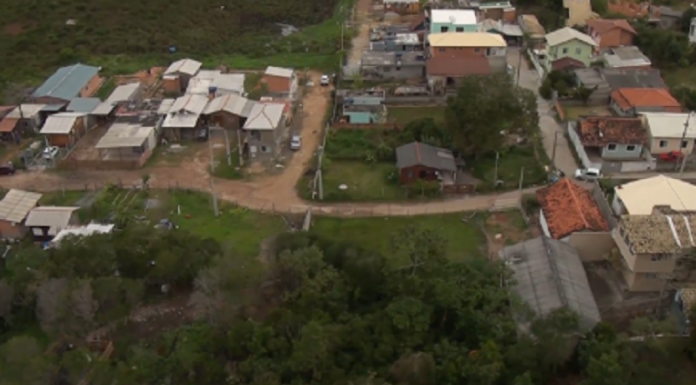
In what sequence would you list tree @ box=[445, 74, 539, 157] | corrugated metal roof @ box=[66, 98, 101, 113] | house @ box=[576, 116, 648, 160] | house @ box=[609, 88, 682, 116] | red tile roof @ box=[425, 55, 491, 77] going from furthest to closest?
red tile roof @ box=[425, 55, 491, 77] < corrugated metal roof @ box=[66, 98, 101, 113] < house @ box=[609, 88, 682, 116] < house @ box=[576, 116, 648, 160] < tree @ box=[445, 74, 539, 157]

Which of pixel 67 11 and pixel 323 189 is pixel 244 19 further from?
pixel 323 189

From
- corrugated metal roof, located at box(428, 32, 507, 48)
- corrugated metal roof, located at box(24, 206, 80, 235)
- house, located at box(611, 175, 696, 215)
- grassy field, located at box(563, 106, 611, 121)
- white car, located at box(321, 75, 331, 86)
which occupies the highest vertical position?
house, located at box(611, 175, 696, 215)

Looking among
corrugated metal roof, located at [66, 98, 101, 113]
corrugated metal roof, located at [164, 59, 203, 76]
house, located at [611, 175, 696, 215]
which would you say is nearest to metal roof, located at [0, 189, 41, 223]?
corrugated metal roof, located at [66, 98, 101, 113]

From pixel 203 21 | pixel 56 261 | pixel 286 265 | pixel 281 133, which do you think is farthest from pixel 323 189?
pixel 203 21

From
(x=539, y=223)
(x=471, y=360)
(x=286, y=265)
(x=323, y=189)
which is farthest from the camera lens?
(x=323, y=189)

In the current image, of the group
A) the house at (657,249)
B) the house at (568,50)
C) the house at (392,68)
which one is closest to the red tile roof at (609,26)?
the house at (568,50)

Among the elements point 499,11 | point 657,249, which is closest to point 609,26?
point 499,11

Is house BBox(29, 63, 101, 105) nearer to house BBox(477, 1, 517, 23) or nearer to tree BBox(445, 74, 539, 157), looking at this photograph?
tree BBox(445, 74, 539, 157)
